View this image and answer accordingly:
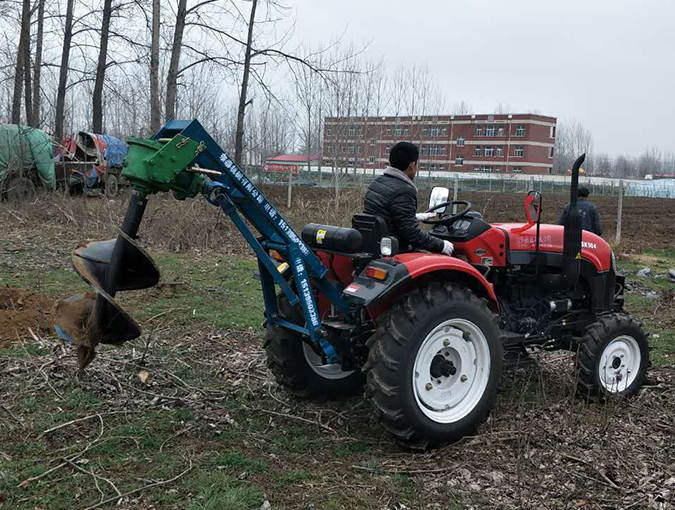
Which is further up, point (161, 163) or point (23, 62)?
point (23, 62)

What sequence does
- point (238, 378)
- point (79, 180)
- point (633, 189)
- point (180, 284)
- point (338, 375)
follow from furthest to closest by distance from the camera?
point (633, 189) < point (79, 180) < point (180, 284) < point (238, 378) < point (338, 375)

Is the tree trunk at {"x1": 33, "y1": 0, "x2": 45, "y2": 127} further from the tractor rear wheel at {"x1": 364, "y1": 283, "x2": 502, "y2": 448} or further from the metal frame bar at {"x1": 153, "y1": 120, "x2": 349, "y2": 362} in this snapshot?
the tractor rear wheel at {"x1": 364, "y1": 283, "x2": 502, "y2": 448}

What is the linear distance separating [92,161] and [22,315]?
1649cm

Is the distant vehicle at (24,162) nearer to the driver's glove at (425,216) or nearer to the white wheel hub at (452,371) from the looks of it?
the driver's glove at (425,216)

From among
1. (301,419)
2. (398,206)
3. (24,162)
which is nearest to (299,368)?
(301,419)

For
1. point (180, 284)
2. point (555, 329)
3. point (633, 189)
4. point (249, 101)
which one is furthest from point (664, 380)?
point (633, 189)

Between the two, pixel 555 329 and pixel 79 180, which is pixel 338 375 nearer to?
pixel 555 329

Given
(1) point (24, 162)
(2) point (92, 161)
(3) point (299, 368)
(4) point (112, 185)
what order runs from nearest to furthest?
(3) point (299, 368), (1) point (24, 162), (2) point (92, 161), (4) point (112, 185)

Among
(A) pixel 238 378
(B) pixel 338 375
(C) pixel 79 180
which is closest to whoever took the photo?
(B) pixel 338 375

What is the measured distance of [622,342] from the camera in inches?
206

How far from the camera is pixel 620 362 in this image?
525 centimetres

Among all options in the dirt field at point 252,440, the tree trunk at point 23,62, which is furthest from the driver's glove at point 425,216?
the tree trunk at point 23,62

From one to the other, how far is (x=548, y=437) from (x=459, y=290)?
113cm

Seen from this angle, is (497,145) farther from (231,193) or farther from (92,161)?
(231,193)
